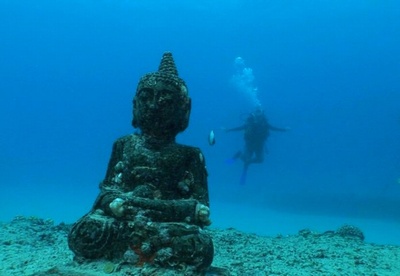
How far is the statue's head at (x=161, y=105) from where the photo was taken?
15.4 feet

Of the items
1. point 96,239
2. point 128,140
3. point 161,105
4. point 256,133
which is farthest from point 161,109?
point 256,133

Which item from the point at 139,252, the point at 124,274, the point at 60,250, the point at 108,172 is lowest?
the point at 124,274

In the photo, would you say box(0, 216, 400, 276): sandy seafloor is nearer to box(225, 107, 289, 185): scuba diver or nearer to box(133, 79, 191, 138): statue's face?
box(133, 79, 191, 138): statue's face

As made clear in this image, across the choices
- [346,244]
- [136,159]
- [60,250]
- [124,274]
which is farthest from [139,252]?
[346,244]

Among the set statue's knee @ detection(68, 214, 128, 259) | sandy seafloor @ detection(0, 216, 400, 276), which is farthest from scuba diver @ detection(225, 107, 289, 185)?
statue's knee @ detection(68, 214, 128, 259)

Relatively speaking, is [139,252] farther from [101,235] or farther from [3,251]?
[3,251]

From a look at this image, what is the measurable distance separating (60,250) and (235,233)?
4539 mm

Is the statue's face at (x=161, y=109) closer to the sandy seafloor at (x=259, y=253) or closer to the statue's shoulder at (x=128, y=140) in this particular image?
the statue's shoulder at (x=128, y=140)

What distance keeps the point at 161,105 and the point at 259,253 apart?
4.72 m

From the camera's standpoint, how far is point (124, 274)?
3.62 metres

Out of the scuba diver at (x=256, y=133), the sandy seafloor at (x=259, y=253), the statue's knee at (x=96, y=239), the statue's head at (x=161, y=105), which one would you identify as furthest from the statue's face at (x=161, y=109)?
the scuba diver at (x=256, y=133)

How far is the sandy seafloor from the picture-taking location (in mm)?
6551

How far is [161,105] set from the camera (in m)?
4.68

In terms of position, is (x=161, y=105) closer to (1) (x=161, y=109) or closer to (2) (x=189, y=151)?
(1) (x=161, y=109)
